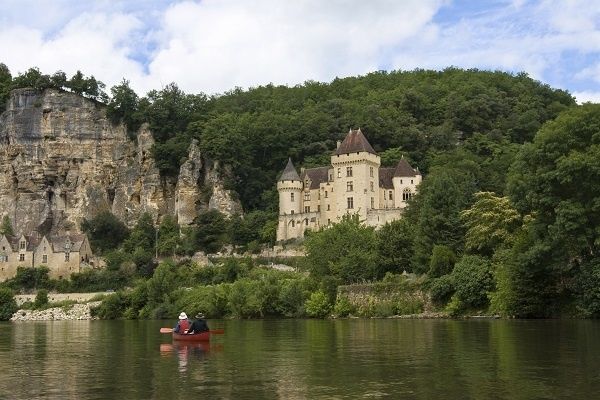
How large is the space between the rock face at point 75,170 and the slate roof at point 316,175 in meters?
13.4

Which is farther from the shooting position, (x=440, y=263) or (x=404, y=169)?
(x=404, y=169)

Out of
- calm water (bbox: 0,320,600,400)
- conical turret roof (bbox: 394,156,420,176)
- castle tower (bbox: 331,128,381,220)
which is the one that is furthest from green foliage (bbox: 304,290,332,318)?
conical turret roof (bbox: 394,156,420,176)

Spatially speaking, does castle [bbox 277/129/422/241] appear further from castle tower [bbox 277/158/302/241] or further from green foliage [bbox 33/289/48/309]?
green foliage [bbox 33/289/48/309]

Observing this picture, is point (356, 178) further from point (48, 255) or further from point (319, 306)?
point (48, 255)

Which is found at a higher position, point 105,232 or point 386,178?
point 386,178

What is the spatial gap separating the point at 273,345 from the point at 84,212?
78.0 meters

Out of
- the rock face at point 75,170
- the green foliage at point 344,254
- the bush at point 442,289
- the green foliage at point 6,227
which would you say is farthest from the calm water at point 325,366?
the green foliage at point 6,227

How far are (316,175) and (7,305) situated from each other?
124ft

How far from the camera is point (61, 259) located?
90.8m

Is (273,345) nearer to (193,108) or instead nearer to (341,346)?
(341,346)

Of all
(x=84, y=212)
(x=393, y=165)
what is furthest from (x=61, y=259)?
(x=393, y=165)

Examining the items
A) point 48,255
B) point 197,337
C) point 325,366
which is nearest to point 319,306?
point 197,337

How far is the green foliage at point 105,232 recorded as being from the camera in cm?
9631

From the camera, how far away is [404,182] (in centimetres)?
8919
